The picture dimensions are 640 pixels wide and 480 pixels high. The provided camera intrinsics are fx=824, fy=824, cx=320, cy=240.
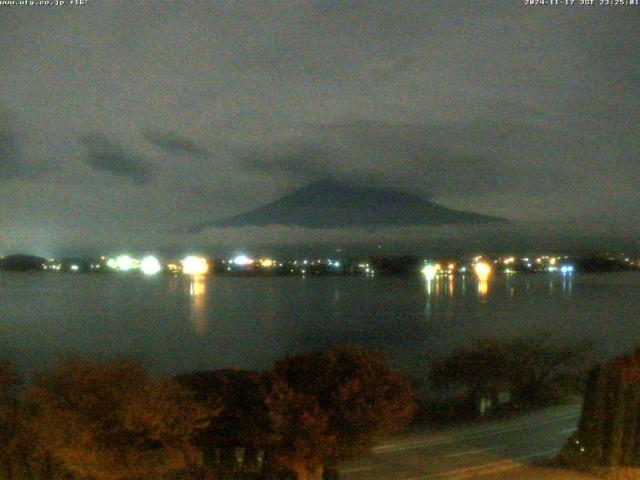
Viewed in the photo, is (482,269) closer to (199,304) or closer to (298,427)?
(199,304)

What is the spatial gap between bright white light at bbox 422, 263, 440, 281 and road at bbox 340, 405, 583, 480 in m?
98.0

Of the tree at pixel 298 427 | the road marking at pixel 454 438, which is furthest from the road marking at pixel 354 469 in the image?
the tree at pixel 298 427

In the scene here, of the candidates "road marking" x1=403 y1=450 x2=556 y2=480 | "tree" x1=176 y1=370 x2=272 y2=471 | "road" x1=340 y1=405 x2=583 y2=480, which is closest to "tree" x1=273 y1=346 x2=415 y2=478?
"tree" x1=176 y1=370 x2=272 y2=471

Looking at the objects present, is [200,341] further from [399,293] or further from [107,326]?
[399,293]

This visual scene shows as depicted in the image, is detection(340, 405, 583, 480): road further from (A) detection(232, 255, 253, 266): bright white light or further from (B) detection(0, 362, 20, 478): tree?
(A) detection(232, 255, 253, 266): bright white light

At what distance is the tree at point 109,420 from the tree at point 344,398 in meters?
1.43

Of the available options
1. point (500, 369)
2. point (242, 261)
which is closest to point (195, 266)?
point (242, 261)

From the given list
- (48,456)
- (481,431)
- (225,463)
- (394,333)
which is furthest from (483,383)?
(394,333)

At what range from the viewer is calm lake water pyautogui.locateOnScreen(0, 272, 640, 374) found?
43.2m

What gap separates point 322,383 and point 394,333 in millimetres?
43188

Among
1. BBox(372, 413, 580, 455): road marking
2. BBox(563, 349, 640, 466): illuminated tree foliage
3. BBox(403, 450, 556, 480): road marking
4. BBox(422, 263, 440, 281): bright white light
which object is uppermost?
BBox(422, 263, 440, 281): bright white light

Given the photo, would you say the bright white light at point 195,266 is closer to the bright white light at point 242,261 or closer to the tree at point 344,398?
the bright white light at point 242,261

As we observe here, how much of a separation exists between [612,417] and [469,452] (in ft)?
11.1

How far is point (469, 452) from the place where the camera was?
45.7 ft
